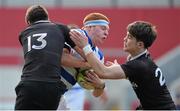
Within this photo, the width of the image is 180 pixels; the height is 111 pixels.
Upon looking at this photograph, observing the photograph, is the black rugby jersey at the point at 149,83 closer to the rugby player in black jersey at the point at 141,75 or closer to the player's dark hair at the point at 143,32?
the rugby player in black jersey at the point at 141,75

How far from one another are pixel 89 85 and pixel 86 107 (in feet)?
33.6

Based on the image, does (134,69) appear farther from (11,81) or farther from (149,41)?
(11,81)

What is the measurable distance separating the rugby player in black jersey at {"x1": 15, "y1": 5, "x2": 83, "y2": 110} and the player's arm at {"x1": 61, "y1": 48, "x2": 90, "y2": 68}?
0.36m

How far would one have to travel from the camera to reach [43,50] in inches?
210

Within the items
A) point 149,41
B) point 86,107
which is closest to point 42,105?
point 149,41

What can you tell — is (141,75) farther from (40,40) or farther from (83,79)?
(40,40)

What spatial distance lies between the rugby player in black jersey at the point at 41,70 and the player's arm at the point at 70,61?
36 cm

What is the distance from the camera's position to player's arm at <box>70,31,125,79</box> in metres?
5.62

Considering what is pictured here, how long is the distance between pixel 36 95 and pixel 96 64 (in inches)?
27.4

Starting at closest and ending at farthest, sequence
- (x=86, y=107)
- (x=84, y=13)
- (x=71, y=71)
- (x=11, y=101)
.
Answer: (x=71, y=71) < (x=11, y=101) < (x=86, y=107) < (x=84, y=13)

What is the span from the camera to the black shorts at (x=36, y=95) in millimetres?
5246

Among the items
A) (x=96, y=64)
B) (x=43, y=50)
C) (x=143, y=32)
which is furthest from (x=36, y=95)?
(x=143, y=32)

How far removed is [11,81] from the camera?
1594 cm

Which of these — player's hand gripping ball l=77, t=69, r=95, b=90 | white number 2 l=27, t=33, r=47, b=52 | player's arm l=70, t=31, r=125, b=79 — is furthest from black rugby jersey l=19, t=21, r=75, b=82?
player's hand gripping ball l=77, t=69, r=95, b=90
